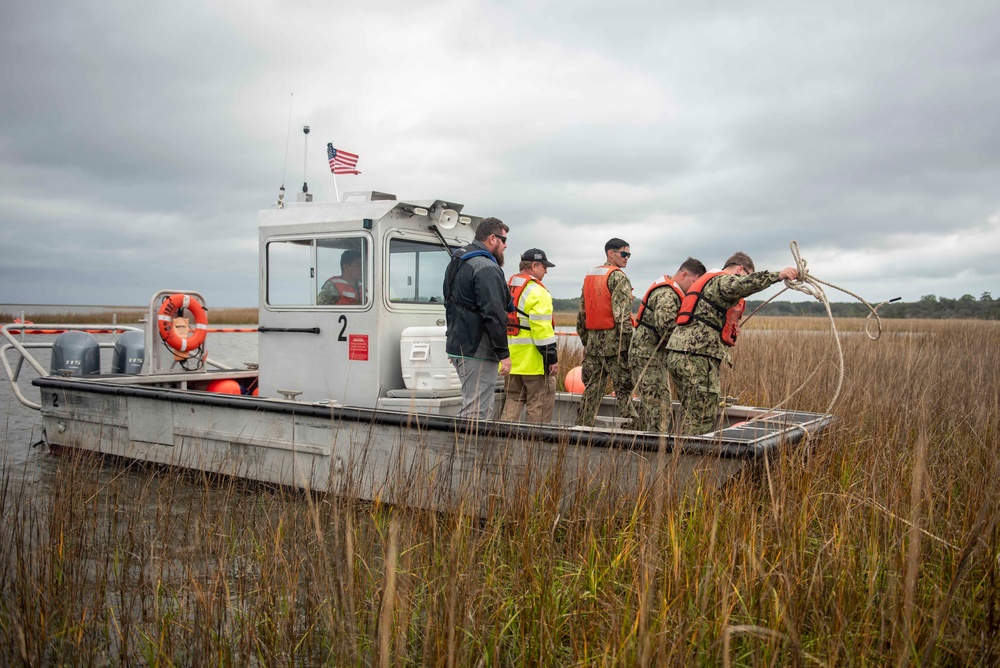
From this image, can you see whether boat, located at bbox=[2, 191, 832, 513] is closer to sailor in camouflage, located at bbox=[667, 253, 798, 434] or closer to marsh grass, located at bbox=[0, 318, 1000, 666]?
sailor in camouflage, located at bbox=[667, 253, 798, 434]

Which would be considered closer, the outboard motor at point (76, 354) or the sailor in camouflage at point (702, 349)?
the sailor in camouflage at point (702, 349)

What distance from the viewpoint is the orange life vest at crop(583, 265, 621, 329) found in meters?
Result: 6.46

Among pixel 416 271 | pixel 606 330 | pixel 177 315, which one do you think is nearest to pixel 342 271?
pixel 416 271

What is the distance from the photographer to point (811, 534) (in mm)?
3426

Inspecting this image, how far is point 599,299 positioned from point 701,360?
54.4 inches

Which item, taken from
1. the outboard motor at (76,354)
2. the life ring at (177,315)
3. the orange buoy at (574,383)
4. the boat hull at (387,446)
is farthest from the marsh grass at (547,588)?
the outboard motor at (76,354)

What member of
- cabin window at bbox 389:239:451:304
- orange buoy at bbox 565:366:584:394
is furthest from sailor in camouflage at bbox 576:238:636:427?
orange buoy at bbox 565:366:584:394

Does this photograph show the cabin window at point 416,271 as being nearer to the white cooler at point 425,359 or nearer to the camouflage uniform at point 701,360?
the white cooler at point 425,359

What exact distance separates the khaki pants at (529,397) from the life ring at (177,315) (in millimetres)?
3555

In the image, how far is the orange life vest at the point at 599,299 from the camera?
6.46 m

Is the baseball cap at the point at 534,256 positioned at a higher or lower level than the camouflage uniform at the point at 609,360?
higher

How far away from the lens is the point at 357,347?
6.32 meters

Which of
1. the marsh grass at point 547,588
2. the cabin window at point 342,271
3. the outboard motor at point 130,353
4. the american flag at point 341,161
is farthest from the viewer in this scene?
the outboard motor at point 130,353

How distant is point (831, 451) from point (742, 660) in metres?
2.24
